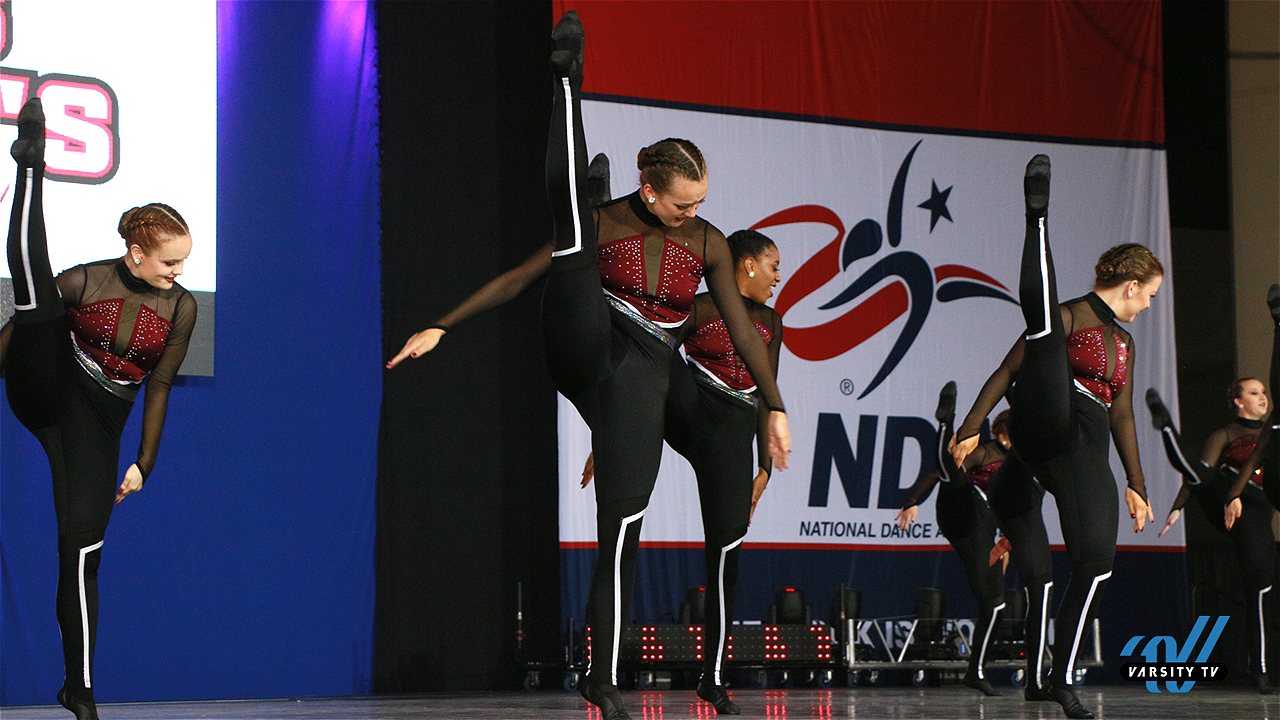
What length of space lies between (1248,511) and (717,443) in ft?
12.8

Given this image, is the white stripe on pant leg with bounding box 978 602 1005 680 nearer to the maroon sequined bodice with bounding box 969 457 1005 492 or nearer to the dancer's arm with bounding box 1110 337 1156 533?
the maroon sequined bodice with bounding box 969 457 1005 492

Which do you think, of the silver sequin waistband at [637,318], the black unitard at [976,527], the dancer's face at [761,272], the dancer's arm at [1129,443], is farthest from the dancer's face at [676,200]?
the black unitard at [976,527]

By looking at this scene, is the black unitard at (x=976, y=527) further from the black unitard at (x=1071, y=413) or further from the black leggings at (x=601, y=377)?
the black leggings at (x=601, y=377)

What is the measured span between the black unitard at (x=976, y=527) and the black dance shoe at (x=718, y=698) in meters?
1.99

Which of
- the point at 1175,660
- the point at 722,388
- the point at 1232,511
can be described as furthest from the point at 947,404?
the point at 1175,660

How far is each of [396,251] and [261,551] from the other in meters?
1.80

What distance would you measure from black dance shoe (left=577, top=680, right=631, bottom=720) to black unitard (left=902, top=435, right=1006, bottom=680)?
335cm

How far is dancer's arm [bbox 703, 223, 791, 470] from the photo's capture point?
11.1ft

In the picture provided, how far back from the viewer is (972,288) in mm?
9055

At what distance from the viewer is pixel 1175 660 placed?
28.5 feet

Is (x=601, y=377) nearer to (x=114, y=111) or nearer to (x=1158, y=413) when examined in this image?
(x=1158, y=413)

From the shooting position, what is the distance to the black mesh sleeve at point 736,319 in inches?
137

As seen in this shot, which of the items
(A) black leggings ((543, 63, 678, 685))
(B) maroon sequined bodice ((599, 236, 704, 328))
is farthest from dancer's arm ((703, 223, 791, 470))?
(A) black leggings ((543, 63, 678, 685))

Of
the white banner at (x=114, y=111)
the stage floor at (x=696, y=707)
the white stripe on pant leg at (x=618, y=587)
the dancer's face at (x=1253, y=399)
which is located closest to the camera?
the white stripe on pant leg at (x=618, y=587)
